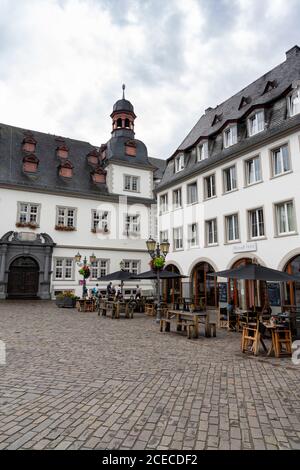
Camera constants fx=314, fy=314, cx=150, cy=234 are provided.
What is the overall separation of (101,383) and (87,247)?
22620 millimetres

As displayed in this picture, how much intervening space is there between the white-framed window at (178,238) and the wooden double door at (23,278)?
11.6 m

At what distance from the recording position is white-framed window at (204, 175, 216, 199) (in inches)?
832

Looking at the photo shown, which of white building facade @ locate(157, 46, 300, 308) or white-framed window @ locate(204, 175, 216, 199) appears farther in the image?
white-framed window @ locate(204, 175, 216, 199)

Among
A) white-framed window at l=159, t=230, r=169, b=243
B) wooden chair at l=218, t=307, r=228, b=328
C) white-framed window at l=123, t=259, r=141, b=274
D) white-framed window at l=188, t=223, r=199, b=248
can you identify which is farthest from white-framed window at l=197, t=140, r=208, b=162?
white-framed window at l=123, t=259, r=141, b=274

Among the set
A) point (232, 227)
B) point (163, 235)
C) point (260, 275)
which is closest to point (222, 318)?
point (260, 275)

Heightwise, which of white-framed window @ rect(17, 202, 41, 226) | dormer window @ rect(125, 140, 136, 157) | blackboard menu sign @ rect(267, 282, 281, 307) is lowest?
blackboard menu sign @ rect(267, 282, 281, 307)

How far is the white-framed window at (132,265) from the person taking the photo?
30177 millimetres

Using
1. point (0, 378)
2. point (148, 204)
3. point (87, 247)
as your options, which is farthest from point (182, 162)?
point (0, 378)

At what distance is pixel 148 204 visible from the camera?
32.1 m

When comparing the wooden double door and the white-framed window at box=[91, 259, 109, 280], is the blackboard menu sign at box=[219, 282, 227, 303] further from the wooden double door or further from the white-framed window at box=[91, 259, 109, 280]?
the wooden double door

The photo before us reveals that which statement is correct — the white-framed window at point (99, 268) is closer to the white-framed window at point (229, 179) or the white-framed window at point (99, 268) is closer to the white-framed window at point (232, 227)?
the white-framed window at point (232, 227)

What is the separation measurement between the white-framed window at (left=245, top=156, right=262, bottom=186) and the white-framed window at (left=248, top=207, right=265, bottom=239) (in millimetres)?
1694

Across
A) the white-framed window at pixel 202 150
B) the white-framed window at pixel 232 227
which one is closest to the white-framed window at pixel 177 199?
the white-framed window at pixel 202 150
